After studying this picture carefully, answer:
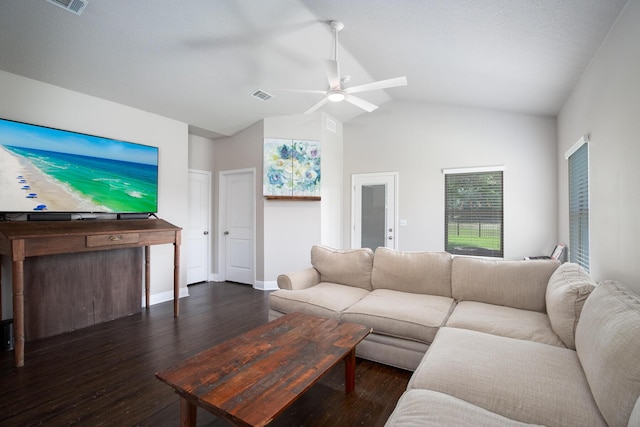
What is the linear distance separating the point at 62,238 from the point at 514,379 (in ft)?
11.9

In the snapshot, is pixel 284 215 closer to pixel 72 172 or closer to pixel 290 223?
pixel 290 223

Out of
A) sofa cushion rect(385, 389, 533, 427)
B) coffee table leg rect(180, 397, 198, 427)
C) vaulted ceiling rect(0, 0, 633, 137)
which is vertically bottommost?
coffee table leg rect(180, 397, 198, 427)

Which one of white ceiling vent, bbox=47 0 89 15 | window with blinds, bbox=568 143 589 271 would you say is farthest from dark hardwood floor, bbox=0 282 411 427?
white ceiling vent, bbox=47 0 89 15

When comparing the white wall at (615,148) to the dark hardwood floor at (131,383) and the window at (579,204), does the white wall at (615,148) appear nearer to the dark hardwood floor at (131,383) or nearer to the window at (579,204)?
the window at (579,204)

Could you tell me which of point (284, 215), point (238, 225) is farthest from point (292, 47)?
point (238, 225)

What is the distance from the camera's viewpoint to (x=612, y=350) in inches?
47.1

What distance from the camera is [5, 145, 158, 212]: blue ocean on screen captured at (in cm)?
310

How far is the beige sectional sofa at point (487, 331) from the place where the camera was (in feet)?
3.94

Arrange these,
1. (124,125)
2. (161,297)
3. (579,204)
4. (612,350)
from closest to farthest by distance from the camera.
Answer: (612,350)
(579,204)
(124,125)
(161,297)

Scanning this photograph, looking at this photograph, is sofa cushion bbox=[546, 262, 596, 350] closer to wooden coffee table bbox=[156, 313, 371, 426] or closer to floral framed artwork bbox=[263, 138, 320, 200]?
wooden coffee table bbox=[156, 313, 371, 426]

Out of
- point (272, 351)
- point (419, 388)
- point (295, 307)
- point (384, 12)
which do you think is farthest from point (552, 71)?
point (272, 351)

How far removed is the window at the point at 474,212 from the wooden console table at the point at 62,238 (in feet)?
13.5

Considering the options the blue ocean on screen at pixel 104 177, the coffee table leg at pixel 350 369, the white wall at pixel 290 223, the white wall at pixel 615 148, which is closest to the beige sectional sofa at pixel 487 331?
the white wall at pixel 615 148

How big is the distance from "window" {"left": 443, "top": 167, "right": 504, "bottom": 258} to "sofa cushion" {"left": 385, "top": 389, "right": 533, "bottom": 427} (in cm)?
386
